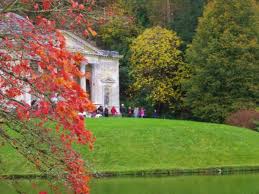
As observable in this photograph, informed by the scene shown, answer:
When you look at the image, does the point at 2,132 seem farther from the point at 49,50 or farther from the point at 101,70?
the point at 101,70

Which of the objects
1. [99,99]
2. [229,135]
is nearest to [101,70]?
[99,99]

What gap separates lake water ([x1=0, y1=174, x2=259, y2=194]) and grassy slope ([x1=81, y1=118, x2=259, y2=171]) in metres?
3.99

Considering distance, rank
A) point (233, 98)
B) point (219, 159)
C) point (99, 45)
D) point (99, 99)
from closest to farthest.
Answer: point (219, 159)
point (233, 98)
point (99, 99)
point (99, 45)

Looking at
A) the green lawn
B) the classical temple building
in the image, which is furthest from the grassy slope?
the classical temple building

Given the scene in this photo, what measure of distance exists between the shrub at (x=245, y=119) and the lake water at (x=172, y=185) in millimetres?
17612

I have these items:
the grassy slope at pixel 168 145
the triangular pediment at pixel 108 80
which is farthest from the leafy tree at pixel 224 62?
the grassy slope at pixel 168 145

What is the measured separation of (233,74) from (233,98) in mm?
1973

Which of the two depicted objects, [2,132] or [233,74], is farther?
[233,74]

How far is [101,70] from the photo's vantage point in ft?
194

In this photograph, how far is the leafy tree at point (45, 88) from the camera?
24.5 ft

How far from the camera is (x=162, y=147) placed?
3419 cm

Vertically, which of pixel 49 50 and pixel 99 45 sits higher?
pixel 99 45

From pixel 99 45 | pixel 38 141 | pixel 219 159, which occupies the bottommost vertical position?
pixel 219 159

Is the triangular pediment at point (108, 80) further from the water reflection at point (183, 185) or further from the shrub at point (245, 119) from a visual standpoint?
the water reflection at point (183, 185)
